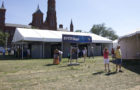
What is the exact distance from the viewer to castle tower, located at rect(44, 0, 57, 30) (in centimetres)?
6956

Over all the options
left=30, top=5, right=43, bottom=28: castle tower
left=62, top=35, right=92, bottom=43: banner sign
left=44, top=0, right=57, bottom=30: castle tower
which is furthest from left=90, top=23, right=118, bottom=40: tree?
left=62, top=35, right=92, bottom=43: banner sign

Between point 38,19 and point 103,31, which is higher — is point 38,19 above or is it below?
above

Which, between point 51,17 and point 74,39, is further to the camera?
point 51,17

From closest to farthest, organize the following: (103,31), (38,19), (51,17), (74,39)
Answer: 1. (74,39)
2. (51,17)
3. (38,19)
4. (103,31)

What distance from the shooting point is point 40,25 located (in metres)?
71.4

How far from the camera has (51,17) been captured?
7056cm

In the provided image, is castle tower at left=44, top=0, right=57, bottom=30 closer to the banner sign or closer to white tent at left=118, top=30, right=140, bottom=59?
the banner sign

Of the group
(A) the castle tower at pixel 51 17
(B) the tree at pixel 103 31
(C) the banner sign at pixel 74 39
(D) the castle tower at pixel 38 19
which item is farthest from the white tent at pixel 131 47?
(B) the tree at pixel 103 31

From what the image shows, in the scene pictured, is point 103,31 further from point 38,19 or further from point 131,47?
point 131,47

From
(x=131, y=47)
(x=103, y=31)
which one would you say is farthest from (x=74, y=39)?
(x=103, y=31)

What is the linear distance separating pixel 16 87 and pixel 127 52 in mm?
15872

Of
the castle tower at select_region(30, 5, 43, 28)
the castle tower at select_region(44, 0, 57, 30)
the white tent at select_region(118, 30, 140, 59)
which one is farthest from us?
the castle tower at select_region(30, 5, 43, 28)

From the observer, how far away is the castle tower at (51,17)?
69562mm

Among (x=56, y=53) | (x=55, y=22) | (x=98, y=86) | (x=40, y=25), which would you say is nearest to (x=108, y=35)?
(x=55, y=22)
